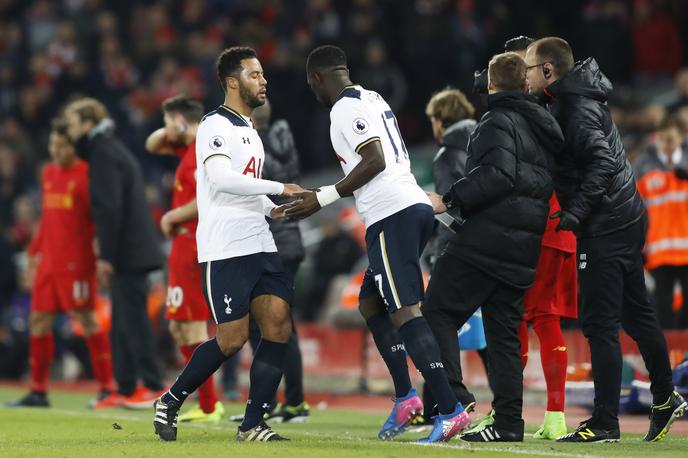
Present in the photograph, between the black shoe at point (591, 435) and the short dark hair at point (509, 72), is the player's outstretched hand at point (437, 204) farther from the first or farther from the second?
the black shoe at point (591, 435)

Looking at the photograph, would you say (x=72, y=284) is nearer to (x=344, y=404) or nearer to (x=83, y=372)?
(x=344, y=404)

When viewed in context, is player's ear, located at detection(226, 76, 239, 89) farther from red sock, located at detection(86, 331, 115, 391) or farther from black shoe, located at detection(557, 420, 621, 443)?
red sock, located at detection(86, 331, 115, 391)

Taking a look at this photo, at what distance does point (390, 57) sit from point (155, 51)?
384 cm

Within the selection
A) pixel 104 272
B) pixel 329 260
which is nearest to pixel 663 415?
pixel 104 272

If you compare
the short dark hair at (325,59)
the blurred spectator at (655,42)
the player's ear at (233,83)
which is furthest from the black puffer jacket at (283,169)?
the blurred spectator at (655,42)

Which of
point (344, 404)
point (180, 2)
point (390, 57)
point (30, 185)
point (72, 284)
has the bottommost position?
point (344, 404)

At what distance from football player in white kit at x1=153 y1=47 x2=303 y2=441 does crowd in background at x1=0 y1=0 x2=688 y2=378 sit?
7482 millimetres

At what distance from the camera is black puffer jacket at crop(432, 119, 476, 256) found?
8.77 meters

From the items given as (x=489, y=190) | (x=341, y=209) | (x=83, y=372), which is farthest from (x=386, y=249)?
(x=341, y=209)

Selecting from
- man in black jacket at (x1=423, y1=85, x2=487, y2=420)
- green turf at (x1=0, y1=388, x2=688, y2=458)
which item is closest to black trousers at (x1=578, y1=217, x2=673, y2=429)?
green turf at (x1=0, y1=388, x2=688, y2=458)

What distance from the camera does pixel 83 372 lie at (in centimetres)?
1549

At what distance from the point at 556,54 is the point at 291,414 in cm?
337

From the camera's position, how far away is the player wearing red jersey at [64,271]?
1130 centimetres

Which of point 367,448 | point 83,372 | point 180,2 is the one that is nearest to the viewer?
point 367,448
